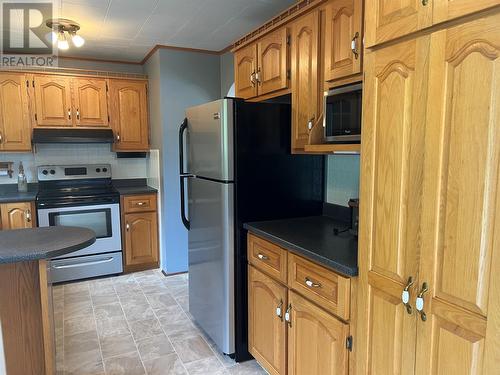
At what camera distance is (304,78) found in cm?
207

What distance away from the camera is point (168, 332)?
279cm

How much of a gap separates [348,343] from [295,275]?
0.42m

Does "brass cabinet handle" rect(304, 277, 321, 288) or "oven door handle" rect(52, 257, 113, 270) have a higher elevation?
"brass cabinet handle" rect(304, 277, 321, 288)

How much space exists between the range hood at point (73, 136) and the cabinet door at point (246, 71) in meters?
1.91

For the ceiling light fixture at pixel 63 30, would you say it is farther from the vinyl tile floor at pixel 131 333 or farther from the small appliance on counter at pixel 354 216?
the small appliance on counter at pixel 354 216

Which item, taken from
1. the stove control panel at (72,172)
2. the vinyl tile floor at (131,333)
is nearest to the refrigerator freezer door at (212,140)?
the vinyl tile floor at (131,333)

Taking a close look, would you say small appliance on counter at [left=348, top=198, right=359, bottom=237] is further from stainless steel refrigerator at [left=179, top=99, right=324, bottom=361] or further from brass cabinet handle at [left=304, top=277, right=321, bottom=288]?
stainless steel refrigerator at [left=179, top=99, right=324, bottom=361]

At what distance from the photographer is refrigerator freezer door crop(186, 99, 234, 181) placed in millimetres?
2217

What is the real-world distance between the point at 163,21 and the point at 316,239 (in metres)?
2.20

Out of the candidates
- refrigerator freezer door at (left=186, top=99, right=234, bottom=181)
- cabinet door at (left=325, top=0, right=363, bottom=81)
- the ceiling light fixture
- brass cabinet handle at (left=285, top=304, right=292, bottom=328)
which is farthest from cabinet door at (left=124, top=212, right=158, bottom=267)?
cabinet door at (left=325, top=0, right=363, bottom=81)

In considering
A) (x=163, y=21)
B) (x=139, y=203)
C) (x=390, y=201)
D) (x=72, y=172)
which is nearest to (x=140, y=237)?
(x=139, y=203)

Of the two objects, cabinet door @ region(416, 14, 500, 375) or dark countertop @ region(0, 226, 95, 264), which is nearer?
cabinet door @ region(416, 14, 500, 375)

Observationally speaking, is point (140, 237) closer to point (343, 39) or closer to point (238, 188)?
point (238, 188)

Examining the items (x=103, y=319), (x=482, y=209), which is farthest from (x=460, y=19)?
(x=103, y=319)
